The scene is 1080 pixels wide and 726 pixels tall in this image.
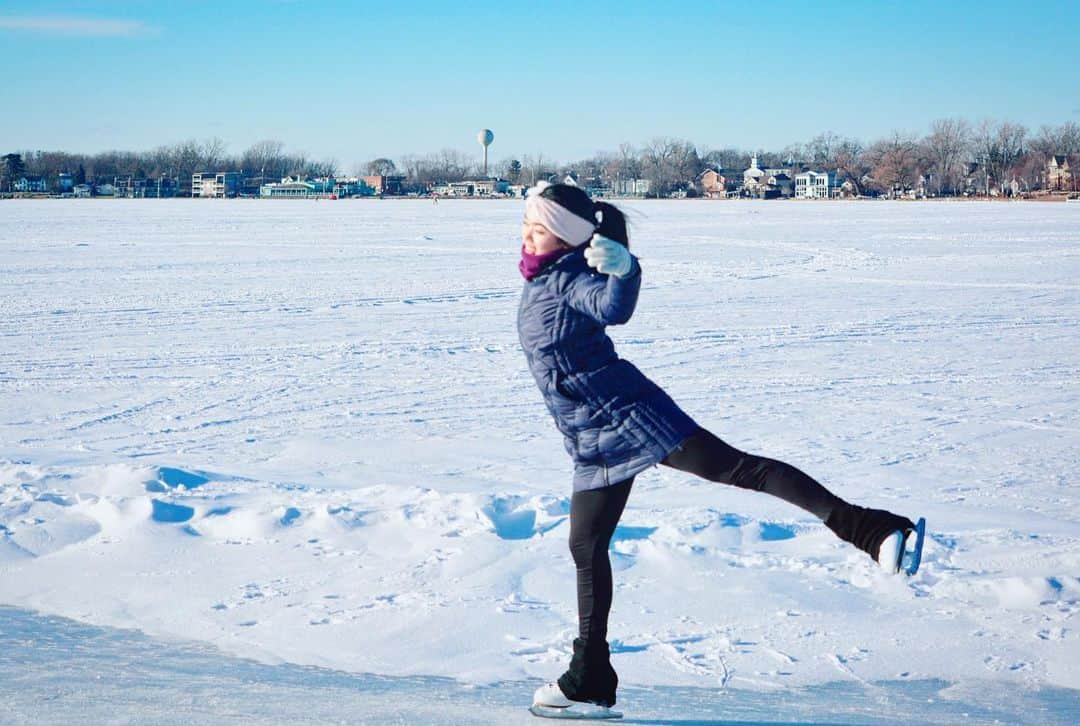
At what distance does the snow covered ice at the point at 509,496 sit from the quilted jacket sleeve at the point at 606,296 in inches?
38.8

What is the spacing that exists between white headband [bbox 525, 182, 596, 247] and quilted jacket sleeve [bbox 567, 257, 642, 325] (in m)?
0.10

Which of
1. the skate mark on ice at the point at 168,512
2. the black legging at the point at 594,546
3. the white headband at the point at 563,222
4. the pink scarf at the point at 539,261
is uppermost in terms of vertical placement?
the white headband at the point at 563,222

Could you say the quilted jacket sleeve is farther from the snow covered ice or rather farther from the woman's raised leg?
the snow covered ice

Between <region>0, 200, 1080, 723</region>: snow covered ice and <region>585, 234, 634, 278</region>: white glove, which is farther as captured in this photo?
<region>0, 200, 1080, 723</region>: snow covered ice

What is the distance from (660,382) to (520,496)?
3153 mm

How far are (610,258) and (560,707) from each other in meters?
1.02

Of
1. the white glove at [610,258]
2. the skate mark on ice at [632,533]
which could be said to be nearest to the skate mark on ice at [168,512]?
the skate mark on ice at [632,533]

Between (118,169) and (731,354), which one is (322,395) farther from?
(118,169)

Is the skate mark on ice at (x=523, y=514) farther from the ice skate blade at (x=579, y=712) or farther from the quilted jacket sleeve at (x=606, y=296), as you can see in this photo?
the quilted jacket sleeve at (x=606, y=296)

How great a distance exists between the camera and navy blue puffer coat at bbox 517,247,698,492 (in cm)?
252

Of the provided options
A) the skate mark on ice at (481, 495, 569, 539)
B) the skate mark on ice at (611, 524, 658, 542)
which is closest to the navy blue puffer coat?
the skate mark on ice at (611, 524, 658, 542)

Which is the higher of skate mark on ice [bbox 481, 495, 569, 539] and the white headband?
the white headband

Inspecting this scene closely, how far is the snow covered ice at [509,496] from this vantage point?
10.6 feet

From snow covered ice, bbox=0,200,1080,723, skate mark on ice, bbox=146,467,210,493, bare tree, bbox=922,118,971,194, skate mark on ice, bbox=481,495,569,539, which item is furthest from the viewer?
bare tree, bbox=922,118,971,194
